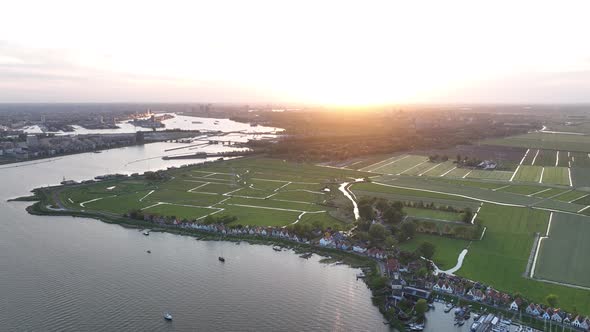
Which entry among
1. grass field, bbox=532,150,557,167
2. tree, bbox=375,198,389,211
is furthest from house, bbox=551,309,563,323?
grass field, bbox=532,150,557,167

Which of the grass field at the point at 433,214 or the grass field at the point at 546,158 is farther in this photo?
the grass field at the point at 546,158

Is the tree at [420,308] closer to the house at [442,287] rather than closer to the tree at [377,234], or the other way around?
the house at [442,287]

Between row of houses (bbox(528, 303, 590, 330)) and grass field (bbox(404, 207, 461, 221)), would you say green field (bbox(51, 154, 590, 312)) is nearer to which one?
grass field (bbox(404, 207, 461, 221))

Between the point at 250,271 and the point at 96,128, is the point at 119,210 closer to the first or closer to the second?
the point at 250,271

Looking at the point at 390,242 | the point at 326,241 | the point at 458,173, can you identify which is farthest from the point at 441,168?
the point at 326,241

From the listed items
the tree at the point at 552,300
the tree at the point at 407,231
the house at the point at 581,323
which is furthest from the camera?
the tree at the point at 407,231

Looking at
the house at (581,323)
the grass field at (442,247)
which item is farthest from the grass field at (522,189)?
the house at (581,323)

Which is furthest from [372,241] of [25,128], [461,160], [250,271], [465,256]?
[25,128]

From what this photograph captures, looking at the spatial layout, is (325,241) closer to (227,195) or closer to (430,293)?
(430,293)
